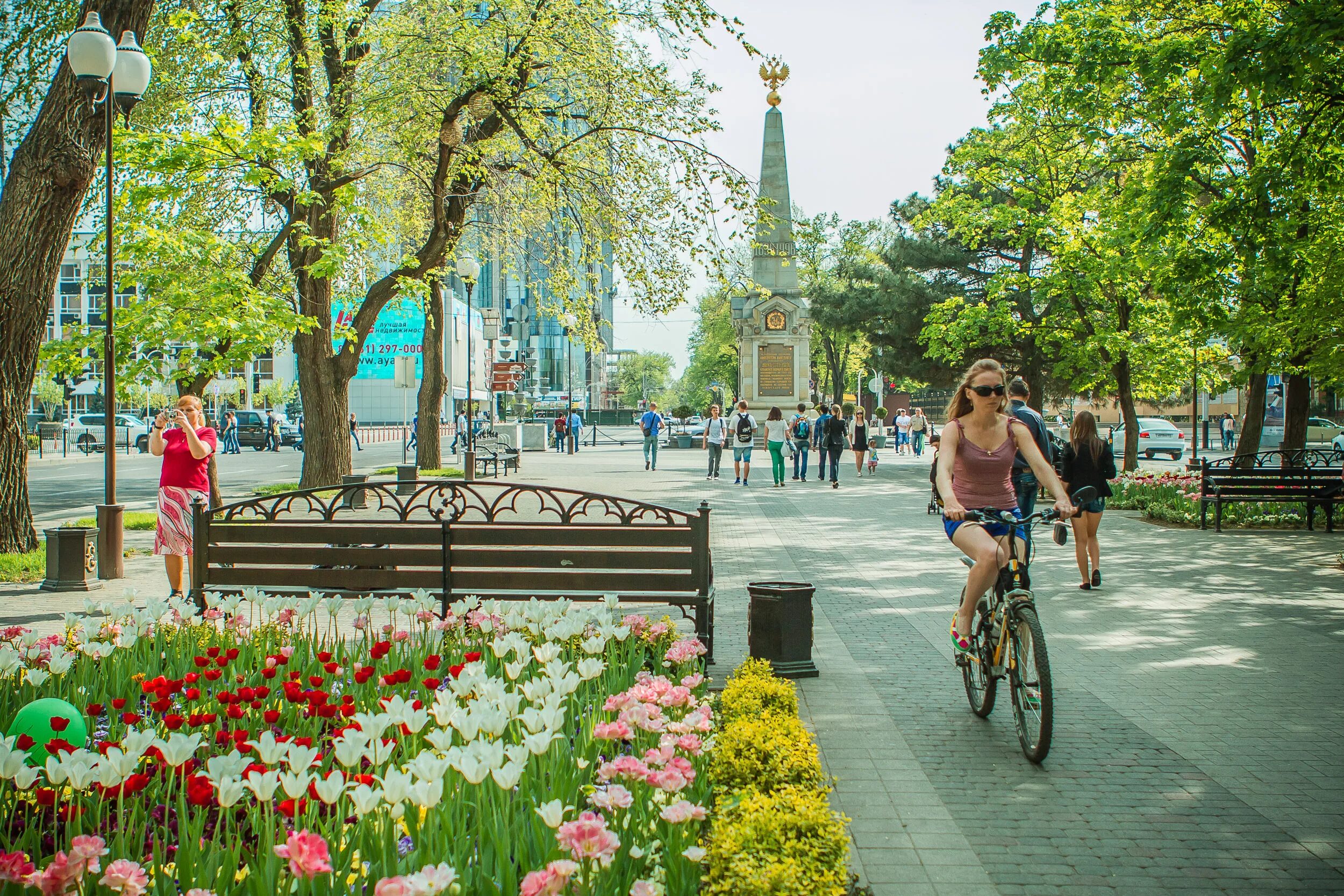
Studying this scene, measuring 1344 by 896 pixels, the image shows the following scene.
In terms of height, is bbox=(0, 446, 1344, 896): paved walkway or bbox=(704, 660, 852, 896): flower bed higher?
bbox=(704, 660, 852, 896): flower bed

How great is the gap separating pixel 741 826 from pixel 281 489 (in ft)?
60.4

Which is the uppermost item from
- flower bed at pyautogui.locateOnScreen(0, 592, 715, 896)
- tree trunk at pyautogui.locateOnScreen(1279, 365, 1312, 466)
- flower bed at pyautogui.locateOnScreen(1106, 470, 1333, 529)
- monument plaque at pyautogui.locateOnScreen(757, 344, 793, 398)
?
monument plaque at pyautogui.locateOnScreen(757, 344, 793, 398)

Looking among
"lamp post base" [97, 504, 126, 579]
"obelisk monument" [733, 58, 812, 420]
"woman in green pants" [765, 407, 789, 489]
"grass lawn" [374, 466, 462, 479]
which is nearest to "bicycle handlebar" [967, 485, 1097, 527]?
"lamp post base" [97, 504, 126, 579]

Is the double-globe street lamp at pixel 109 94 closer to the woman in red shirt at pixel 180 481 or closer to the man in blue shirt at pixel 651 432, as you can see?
the woman in red shirt at pixel 180 481

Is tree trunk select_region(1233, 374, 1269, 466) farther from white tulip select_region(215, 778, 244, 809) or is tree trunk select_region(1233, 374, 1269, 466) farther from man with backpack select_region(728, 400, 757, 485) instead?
white tulip select_region(215, 778, 244, 809)

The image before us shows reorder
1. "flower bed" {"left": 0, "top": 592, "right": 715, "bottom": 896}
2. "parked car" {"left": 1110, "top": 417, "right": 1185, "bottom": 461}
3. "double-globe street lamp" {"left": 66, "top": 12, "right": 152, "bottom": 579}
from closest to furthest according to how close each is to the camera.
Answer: "flower bed" {"left": 0, "top": 592, "right": 715, "bottom": 896} < "double-globe street lamp" {"left": 66, "top": 12, "right": 152, "bottom": 579} < "parked car" {"left": 1110, "top": 417, "right": 1185, "bottom": 461}

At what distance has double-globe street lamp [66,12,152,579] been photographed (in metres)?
10.4

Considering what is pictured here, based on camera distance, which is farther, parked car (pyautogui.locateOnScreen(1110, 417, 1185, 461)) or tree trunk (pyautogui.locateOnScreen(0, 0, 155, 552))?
parked car (pyautogui.locateOnScreen(1110, 417, 1185, 461))

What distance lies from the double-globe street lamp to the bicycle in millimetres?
8665

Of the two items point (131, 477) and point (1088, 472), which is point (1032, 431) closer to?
point (1088, 472)

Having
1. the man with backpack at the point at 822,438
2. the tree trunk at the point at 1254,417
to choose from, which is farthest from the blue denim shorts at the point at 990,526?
the man with backpack at the point at 822,438

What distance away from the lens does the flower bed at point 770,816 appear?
285 cm

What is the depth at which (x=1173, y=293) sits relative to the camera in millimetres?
15977

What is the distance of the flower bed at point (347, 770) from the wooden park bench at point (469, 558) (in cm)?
147
